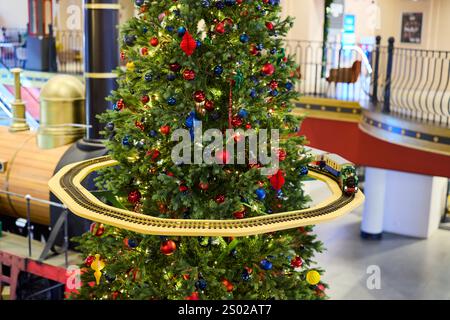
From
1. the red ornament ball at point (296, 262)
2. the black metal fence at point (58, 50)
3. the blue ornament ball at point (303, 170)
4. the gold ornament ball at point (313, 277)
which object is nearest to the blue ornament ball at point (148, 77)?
the blue ornament ball at point (303, 170)

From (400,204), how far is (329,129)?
447 centimetres

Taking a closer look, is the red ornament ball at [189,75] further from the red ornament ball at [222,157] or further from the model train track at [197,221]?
the model train track at [197,221]

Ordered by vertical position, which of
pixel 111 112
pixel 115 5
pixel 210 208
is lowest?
pixel 210 208

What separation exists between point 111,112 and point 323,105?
672 cm

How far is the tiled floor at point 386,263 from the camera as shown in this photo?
33.6 feet

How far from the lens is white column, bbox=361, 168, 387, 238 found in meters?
12.9

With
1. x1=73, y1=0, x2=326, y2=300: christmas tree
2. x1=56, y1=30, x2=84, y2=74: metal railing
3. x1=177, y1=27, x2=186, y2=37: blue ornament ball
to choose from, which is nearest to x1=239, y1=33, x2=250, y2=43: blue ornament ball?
x1=73, y1=0, x2=326, y2=300: christmas tree

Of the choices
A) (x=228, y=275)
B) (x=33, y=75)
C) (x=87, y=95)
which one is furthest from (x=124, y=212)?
(x=33, y=75)

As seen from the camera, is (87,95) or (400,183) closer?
(87,95)

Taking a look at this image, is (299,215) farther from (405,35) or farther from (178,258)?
(405,35)

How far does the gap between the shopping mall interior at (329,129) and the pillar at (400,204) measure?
23 millimetres

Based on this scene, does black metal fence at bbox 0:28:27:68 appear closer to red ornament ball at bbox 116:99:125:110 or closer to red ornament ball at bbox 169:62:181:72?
red ornament ball at bbox 116:99:125:110

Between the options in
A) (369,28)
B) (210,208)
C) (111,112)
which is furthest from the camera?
(369,28)

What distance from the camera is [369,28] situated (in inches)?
585
